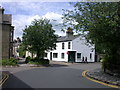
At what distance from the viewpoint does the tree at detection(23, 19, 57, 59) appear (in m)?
28.2

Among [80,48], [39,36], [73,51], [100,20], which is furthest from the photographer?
[80,48]

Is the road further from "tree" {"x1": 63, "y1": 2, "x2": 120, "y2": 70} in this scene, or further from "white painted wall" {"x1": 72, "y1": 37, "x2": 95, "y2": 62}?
"white painted wall" {"x1": 72, "y1": 37, "x2": 95, "y2": 62}

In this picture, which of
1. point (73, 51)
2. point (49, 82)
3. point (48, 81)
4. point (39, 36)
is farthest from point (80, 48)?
point (49, 82)

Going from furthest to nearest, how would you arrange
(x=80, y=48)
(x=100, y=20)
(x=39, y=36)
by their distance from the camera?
1. (x=80, y=48)
2. (x=39, y=36)
3. (x=100, y=20)

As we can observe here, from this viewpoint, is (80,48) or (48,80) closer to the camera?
(48,80)

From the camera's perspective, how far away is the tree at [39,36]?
28188mm

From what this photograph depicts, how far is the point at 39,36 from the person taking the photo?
28.1m

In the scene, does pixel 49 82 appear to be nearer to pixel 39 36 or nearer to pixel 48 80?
pixel 48 80

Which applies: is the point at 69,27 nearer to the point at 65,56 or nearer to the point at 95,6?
the point at 95,6

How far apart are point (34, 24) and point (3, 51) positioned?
6876 mm

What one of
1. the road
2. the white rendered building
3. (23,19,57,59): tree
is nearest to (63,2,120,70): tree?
the road

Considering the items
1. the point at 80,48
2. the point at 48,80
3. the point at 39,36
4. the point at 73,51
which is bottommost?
the point at 48,80

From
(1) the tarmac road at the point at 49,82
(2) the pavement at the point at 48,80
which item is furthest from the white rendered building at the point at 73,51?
(1) the tarmac road at the point at 49,82

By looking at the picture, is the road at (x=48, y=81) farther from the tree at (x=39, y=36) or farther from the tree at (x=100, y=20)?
the tree at (x=39, y=36)
